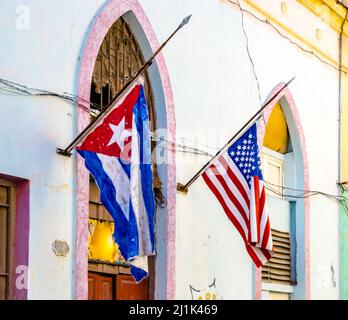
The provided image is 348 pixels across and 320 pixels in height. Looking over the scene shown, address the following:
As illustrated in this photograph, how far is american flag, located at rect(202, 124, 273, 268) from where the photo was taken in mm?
11711

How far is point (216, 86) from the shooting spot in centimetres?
1328

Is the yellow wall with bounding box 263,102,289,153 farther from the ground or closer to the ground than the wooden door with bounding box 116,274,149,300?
farther from the ground

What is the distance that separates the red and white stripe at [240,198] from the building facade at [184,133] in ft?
1.93

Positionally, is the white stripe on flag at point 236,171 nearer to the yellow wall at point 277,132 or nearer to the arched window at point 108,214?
the arched window at point 108,214

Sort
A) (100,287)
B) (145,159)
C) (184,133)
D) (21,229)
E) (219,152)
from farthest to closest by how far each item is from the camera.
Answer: (184,133) → (219,152) → (100,287) → (145,159) → (21,229)

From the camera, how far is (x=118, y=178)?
32.1 feet

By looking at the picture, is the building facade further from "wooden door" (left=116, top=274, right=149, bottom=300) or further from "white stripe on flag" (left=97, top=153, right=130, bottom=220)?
"white stripe on flag" (left=97, top=153, right=130, bottom=220)

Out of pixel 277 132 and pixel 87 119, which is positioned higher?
pixel 277 132

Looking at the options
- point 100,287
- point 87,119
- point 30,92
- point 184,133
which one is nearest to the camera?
point 30,92

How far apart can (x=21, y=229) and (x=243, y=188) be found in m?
2.96

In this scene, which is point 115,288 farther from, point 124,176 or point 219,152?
point 124,176

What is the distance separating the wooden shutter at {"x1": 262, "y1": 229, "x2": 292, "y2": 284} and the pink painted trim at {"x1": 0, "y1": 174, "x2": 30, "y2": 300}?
552cm

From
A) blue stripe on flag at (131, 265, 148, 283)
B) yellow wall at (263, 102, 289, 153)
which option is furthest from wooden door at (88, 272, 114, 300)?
yellow wall at (263, 102, 289, 153)

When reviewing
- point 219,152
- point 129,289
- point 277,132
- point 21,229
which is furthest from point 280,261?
point 21,229
